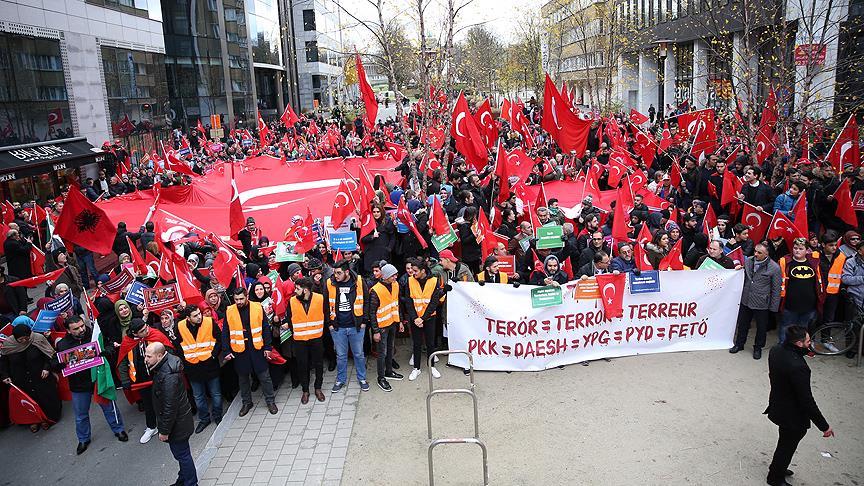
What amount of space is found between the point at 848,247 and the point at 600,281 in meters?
3.41

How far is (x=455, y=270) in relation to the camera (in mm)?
9477

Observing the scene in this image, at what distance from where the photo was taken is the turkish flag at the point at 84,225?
37.9ft

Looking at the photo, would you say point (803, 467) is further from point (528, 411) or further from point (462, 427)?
point (462, 427)

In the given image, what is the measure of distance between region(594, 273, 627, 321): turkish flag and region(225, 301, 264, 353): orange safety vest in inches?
173

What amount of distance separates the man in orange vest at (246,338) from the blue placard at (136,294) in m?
1.50

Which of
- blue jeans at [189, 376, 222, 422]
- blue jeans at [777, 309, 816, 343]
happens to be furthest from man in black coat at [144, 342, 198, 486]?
blue jeans at [777, 309, 816, 343]

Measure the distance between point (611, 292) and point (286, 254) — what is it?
521cm

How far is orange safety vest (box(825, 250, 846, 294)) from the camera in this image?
28.8 ft

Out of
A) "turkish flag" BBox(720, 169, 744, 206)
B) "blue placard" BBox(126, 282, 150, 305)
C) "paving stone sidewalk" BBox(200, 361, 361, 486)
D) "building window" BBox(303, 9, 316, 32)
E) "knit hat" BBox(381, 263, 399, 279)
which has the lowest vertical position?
"paving stone sidewalk" BBox(200, 361, 361, 486)

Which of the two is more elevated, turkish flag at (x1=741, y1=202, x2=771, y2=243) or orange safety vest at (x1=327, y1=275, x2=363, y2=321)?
turkish flag at (x1=741, y1=202, x2=771, y2=243)

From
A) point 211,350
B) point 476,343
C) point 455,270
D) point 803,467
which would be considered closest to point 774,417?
point 803,467

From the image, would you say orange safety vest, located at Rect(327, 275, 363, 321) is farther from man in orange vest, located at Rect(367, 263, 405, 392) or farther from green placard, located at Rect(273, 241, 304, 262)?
green placard, located at Rect(273, 241, 304, 262)

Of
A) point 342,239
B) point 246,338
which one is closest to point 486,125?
point 342,239

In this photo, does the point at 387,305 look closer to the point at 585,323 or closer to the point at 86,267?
the point at 585,323
